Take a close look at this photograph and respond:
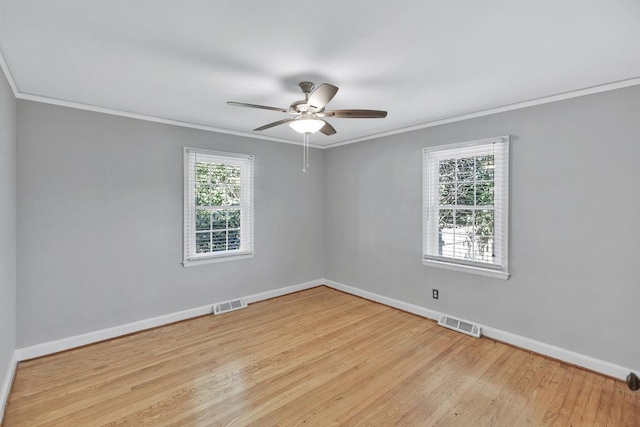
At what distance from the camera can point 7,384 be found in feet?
7.72

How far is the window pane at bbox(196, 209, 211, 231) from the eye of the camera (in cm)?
405

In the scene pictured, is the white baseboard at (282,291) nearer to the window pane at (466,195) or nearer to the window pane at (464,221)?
the window pane at (464,221)

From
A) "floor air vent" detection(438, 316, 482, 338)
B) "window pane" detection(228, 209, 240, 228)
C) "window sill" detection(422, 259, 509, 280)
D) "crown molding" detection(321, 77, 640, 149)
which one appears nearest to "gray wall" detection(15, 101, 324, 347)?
"window pane" detection(228, 209, 240, 228)

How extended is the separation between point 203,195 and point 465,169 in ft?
11.0

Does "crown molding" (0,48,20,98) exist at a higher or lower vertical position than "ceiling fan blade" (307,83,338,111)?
higher

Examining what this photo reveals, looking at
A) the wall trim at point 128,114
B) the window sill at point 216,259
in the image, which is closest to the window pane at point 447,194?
the wall trim at point 128,114

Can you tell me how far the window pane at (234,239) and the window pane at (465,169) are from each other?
3074 millimetres

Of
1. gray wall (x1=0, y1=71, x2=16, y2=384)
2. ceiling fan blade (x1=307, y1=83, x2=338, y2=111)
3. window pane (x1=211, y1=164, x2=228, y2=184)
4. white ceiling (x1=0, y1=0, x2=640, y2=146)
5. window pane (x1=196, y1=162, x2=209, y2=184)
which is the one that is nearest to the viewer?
white ceiling (x1=0, y1=0, x2=640, y2=146)

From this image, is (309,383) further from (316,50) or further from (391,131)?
(391,131)

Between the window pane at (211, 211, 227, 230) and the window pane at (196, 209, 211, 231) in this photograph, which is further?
the window pane at (211, 211, 227, 230)

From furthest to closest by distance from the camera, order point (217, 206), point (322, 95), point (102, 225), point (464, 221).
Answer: point (217, 206) < point (464, 221) < point (102, 225) < point (322, 95)

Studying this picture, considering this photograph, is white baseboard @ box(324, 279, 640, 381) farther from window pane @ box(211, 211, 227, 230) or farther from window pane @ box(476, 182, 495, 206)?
window pane @ box(211, 211, 227, 230)

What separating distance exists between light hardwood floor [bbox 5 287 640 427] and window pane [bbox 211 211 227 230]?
1362 millimetres

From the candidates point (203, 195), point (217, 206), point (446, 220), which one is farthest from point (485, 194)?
point (203, 195)
